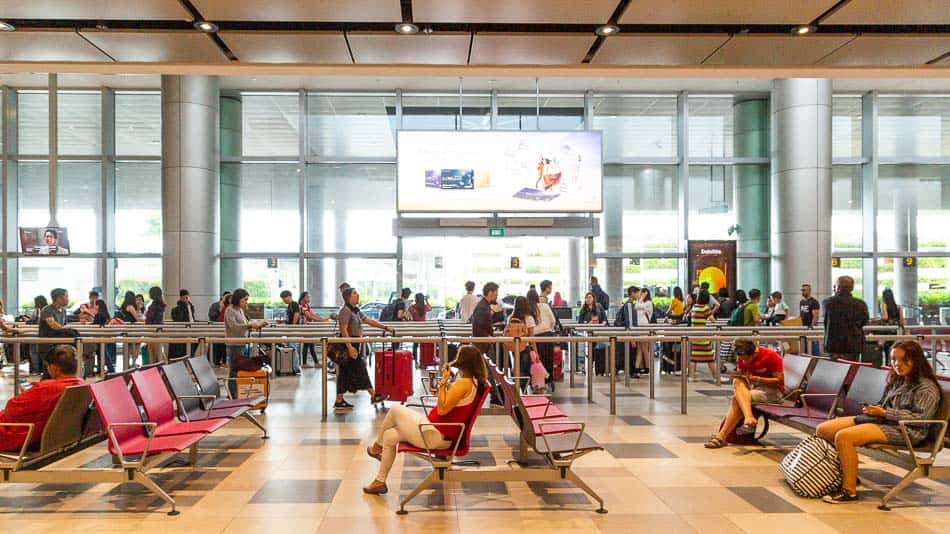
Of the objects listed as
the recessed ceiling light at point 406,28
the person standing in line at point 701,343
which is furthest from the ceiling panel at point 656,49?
the person standing in line at point 701,343

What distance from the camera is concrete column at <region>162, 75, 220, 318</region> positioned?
19.6 m

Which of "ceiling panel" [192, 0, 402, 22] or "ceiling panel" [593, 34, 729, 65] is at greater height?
"ceiling panel" [593, 34, 729, 65]

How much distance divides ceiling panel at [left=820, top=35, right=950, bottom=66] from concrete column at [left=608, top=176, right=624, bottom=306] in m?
15.1

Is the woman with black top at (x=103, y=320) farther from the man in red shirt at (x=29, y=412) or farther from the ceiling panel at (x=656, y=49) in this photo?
the ceiling panel at (x=656, y=49)

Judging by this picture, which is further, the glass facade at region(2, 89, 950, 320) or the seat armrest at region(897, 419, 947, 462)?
the glass facade at region(2, 89, 950, 320)

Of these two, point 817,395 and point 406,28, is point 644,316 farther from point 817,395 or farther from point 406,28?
point 406,28

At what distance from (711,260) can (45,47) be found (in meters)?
18.3

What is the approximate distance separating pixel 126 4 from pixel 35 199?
20.6 meters

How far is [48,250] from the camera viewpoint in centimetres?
2023

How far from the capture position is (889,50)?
257 inches

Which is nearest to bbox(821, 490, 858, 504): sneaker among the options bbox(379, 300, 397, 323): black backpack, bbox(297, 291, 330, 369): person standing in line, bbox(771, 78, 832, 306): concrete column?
bbox(297, 291, 330, 369): person standing in line

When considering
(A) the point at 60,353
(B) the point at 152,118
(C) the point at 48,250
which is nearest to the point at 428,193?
(B) the point at 152,118

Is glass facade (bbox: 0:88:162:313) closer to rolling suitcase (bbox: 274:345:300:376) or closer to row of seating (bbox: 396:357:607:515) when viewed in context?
rolling suitcase (bbox: 274:345:300:376)

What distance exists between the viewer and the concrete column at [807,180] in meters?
20.3
